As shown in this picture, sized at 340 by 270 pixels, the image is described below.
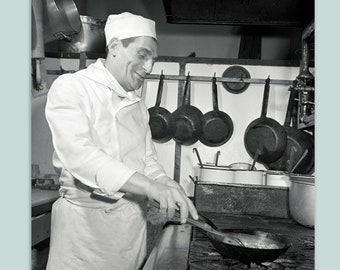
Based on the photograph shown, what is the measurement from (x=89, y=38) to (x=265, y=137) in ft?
3.75

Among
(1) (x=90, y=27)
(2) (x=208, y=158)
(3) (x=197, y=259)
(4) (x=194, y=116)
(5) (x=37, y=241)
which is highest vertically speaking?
(1) (x=90, y=27)

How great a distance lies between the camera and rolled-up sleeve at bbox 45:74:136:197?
3.34 ft

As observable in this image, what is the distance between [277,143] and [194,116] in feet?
1.58

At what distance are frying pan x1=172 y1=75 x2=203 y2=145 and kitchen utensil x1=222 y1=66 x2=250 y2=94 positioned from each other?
22 cm

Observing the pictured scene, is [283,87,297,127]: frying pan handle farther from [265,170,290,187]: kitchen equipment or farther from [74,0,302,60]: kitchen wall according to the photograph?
[74,0,302,60]: kitchen wall

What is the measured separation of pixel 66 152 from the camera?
1.10 meters

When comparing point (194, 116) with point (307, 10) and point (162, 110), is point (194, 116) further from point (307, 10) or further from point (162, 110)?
point (307, 10)

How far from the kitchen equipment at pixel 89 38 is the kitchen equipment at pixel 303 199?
1.35 m

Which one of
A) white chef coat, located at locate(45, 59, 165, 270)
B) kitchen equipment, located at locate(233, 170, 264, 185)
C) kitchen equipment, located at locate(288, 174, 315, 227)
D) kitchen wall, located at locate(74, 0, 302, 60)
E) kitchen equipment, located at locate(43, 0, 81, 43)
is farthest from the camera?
kitchen wall, located at locate(74, 0, 302, 60)

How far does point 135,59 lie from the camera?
4.25 feet

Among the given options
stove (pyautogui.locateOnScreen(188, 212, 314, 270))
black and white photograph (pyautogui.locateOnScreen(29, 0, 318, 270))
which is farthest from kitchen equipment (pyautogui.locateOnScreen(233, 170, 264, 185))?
stove (pyautogui.locateOnScreen(188, 212, 314, 270))

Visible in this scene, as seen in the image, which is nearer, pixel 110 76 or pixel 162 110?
pixel 110 76

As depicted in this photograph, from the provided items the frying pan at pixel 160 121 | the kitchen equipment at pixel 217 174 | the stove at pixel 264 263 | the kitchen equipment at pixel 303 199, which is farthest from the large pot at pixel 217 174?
the frying pan at pixel 160 121

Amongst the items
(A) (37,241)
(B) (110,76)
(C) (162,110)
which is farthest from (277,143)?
(A) (37,241)
